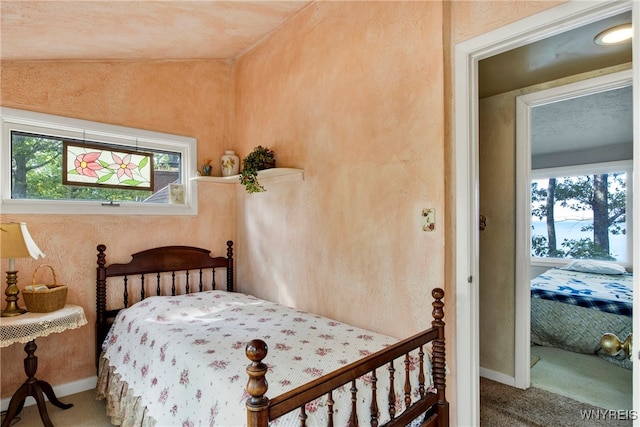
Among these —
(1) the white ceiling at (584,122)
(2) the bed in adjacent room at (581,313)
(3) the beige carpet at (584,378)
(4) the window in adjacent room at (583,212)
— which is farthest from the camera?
(4) the window in adjacent room at (583,212)

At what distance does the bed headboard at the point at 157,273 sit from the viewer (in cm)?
265

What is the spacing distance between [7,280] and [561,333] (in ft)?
14.3

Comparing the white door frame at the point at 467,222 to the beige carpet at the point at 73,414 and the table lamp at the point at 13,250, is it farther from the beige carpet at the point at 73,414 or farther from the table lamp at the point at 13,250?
the table lamp at the point at 13,250

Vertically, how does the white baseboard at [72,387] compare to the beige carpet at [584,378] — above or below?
above

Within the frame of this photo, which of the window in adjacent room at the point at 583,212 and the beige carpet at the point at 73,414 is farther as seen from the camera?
the window in adjacent room at the point at 583,212

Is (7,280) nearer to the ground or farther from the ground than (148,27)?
nearer to the ground

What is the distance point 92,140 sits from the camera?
8.97 ft

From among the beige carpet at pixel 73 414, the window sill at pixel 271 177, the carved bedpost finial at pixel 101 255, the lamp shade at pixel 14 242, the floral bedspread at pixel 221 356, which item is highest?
the window sill at pixel 271 177

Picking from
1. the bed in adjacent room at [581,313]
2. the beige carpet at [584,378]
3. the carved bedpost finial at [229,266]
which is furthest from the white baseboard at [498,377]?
the carved bedpost finial at [229,266]

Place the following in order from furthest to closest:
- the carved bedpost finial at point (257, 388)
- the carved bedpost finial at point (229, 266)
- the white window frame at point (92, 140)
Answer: the carved bedpost finial at point (229, 266) < the white window frame at point (92, 140) < the carved bedpost finial at point (257, 388)

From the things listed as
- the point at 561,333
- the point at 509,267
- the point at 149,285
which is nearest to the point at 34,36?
the point at 149,285

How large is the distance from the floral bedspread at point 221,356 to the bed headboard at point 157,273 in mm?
252

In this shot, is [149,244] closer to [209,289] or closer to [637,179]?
[209,289]

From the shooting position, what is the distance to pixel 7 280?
2229 millimetres
